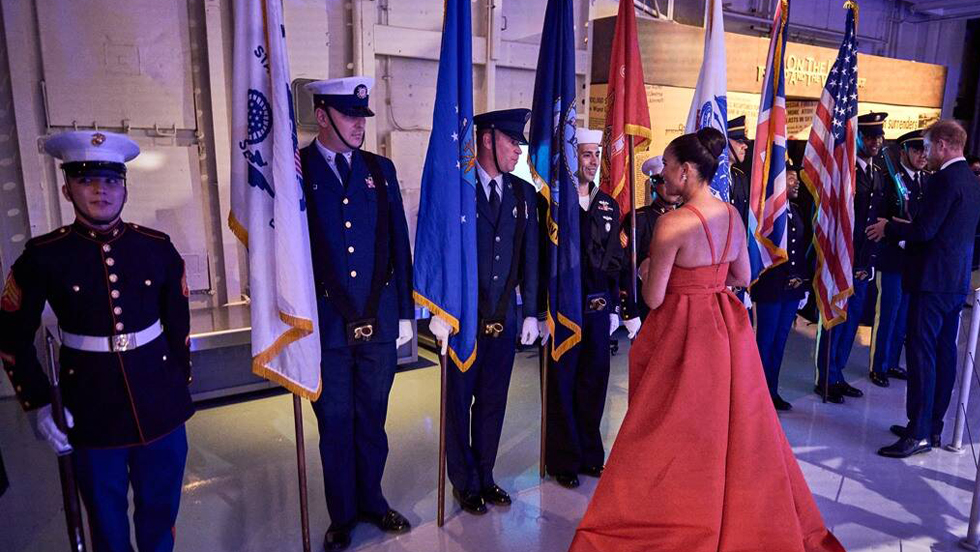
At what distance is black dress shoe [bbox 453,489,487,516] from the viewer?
9.59 ft

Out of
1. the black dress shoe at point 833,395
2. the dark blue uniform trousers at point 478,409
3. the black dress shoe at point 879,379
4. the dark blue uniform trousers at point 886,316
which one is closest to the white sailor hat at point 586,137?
the dark blue uniform trousers at point 478,409

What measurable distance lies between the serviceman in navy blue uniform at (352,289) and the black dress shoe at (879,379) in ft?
12.6

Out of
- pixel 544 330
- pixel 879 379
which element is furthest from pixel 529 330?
pixel 879 379

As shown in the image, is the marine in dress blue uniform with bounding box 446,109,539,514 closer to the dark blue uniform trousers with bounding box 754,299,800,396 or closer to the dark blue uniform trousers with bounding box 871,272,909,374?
the dark blue uniform trousers with bounding box 754,299,800,396

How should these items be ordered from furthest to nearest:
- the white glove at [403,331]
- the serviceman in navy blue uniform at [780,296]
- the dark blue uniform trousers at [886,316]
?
the dark blue uniform trousers at [886,316]
the serviceman in navy blue uniform at [780,296]
the white glove at [403,331]

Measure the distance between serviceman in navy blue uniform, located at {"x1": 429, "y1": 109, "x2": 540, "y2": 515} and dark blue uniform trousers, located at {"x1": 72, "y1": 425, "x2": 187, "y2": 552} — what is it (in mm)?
1121

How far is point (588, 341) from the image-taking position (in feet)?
10.5

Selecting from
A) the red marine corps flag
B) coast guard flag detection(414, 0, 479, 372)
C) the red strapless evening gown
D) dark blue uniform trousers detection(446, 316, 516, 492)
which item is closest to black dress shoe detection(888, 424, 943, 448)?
the red strapless evening gown

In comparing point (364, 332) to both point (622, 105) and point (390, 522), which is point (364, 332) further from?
point (622, 105)

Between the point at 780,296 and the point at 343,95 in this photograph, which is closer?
the point at 343,95

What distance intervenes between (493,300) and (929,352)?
2.48 meters

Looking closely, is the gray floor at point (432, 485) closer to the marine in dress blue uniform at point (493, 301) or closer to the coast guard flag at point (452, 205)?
the marine in dress blue uniform at point (493, 301)

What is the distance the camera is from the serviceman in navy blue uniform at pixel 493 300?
286cm

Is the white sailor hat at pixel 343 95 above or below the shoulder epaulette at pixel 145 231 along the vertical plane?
above
